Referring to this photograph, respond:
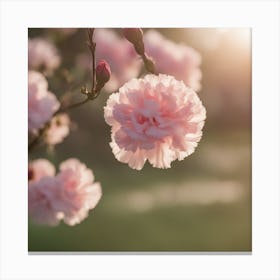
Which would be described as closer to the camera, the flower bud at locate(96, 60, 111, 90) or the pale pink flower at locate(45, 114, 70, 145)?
the flower bud at locate(96, 60, 111, 90)

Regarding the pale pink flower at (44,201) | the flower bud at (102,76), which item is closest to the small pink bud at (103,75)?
the flower bud at (102,76)

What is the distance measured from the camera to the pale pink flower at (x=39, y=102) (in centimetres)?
165

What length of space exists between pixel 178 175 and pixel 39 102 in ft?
2.22

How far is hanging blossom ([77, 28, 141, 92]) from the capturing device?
1953mm

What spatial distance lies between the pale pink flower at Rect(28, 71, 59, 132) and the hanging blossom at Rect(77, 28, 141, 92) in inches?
11.3

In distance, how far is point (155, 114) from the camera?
1.30 metres

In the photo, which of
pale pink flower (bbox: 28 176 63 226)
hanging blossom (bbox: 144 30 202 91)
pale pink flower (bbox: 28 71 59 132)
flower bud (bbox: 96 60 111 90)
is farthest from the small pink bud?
hanging blossom (bbox: 144 30 202 91)

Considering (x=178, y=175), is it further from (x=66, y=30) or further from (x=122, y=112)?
(x=122, y=112)

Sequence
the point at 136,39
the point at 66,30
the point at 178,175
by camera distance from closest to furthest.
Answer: the point at 136,39
the point at 66,30
the point at 178,175

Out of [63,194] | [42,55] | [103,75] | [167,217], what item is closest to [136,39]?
[103,75]

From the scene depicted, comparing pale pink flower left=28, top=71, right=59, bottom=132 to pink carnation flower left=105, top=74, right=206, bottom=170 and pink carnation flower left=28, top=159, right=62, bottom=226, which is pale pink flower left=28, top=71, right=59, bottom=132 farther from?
pink carnation flower left=105, top=74, right=206, bottom=170

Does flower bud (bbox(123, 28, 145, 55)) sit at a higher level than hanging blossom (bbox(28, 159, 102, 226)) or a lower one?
higher
